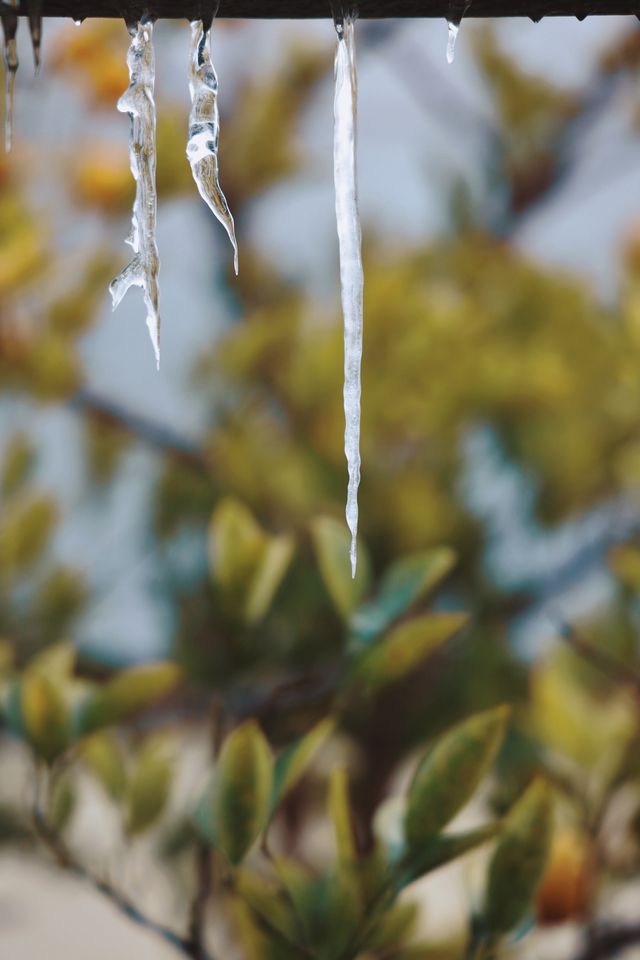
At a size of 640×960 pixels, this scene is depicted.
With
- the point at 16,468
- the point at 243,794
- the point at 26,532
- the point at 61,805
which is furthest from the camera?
the point at 16,468

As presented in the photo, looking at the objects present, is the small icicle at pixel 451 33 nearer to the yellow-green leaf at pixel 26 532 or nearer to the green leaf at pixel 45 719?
the green leaf at pixel 45 719

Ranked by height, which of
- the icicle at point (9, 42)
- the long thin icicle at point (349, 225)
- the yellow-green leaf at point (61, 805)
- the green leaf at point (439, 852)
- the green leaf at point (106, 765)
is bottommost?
the yellow-green leaf at point (61, 805)

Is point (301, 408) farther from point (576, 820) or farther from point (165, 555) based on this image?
point (576, 820)

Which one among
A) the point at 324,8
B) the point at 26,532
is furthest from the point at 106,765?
the point at 324,8

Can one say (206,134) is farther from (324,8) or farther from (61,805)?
(61,805)

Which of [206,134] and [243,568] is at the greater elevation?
[206,134]

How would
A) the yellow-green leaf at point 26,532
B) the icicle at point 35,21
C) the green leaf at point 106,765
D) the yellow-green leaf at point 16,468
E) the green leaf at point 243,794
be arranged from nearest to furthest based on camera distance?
the icicle at point 35,21 → the green leaf at point 243,794 → the green leaf at point 106,765 → the yellow-green leaf at point 26,532 → the yellow-green leaf at point 16,468

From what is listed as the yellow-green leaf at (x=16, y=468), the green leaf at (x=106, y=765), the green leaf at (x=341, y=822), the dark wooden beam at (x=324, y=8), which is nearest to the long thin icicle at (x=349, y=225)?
the dark wooden beam at (x=324, y=8)

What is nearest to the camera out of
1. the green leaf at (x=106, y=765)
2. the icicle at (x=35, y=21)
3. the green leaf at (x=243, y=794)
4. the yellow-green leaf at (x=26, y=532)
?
the icicle at (x=35, y=21)
